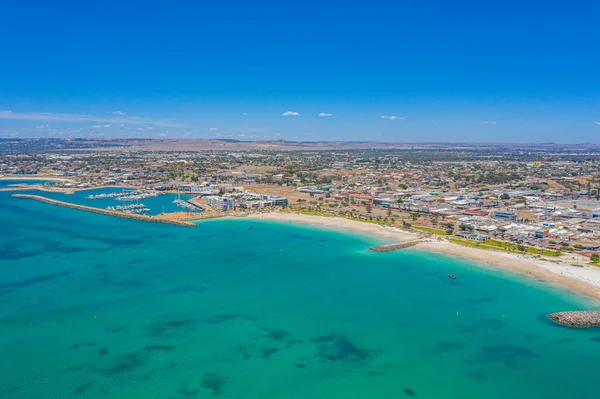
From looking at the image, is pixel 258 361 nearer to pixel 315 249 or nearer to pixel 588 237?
pixel 315 249

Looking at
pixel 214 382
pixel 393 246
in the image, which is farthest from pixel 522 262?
pixel 214 382

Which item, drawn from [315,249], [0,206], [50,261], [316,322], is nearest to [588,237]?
[315,249]

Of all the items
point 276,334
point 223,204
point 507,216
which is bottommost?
point 276,334

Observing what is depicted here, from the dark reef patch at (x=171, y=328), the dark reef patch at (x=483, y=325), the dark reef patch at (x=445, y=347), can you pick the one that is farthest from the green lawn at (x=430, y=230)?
the dark reef patch at (x=171, y=328)

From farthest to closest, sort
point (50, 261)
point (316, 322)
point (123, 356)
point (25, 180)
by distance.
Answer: point (25, 180) < point (50, 261) < point (316, 322) < point (123, 356)

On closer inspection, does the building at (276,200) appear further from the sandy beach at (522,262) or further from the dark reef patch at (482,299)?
the dark reef patch at (482,299)

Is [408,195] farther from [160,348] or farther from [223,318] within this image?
[160,348]
